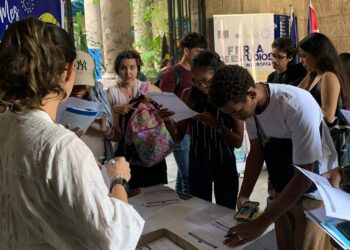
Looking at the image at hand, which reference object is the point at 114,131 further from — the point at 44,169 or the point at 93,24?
the point at 93,24

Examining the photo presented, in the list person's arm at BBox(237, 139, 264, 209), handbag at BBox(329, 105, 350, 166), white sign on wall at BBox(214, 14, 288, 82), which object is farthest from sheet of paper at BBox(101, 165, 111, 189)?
white sign on wall at BBox(214, 14, 288, 82)

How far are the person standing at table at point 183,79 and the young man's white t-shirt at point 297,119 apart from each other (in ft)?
4.40

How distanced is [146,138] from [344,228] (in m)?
1.07

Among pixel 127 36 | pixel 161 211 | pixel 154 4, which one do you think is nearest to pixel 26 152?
pixel 161 211

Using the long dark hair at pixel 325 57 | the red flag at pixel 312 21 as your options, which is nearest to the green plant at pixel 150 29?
the red flag at pixel 312 21

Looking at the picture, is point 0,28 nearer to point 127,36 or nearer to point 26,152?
point 26,152

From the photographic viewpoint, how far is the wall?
4.63 metres

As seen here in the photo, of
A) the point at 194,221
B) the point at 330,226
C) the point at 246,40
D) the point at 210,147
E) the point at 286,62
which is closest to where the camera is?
Answer: the point at 330,226

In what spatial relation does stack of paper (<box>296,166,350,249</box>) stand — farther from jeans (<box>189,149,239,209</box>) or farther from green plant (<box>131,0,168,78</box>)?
green plant (<box>131,0,168,78</box>)

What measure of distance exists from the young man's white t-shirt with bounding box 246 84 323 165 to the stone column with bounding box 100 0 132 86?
116 inches

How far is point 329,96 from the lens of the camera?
229cm

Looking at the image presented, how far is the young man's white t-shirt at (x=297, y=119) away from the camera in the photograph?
4.19 feet

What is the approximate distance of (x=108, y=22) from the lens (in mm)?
4160

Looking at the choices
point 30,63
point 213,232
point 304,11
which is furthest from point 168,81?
point 304,11
